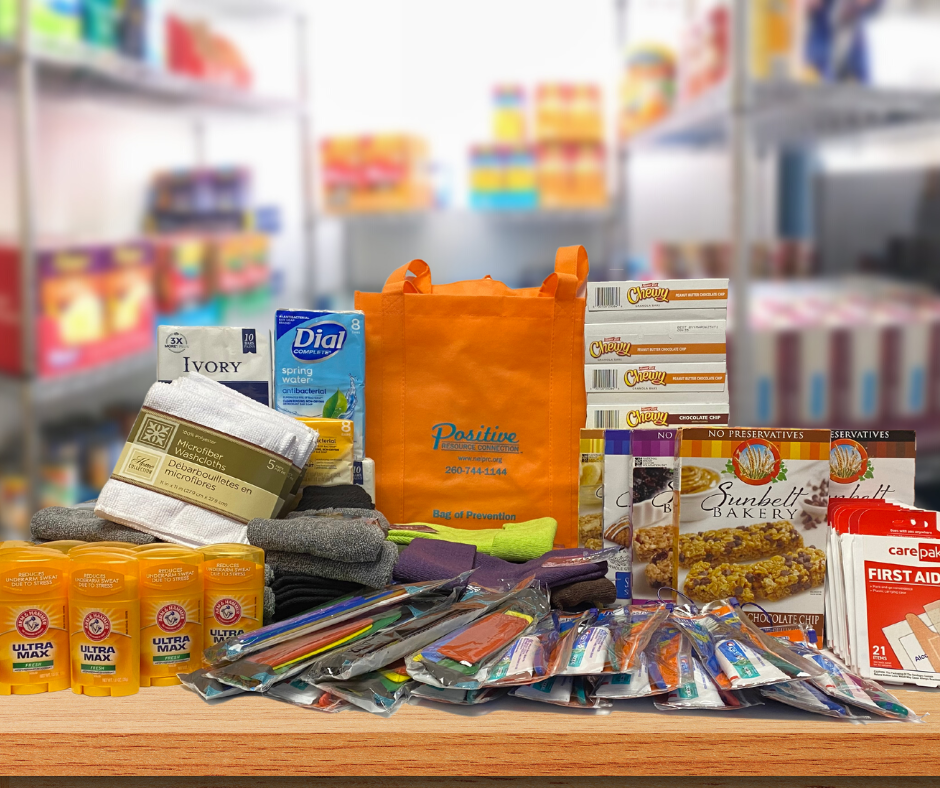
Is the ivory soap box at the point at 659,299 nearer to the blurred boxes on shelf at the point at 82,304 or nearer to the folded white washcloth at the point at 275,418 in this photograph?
the folded white washcloth at the point at 275,418

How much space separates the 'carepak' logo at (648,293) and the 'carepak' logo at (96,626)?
0.66 meters

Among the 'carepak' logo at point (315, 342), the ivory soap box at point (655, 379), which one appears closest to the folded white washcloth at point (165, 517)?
the 'carepak' logo at point (315, 342)

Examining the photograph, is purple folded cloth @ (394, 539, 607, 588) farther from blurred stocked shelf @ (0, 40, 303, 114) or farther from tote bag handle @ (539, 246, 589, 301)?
blurred stocked shelf @ (0, 40, 303, 114)

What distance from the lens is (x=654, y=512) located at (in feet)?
3.29

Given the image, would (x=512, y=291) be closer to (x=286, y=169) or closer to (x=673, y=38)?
(x=673, y=38)

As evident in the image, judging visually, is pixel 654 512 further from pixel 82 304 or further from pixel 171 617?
pixel 82 304

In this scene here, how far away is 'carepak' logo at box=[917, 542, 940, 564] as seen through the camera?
88cm

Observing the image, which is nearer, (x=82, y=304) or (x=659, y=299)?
(x=659, y=299)

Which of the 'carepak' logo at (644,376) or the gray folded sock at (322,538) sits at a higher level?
the 'carepak' logo at (644,376)

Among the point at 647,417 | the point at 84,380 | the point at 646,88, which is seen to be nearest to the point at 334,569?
the point at 647,417

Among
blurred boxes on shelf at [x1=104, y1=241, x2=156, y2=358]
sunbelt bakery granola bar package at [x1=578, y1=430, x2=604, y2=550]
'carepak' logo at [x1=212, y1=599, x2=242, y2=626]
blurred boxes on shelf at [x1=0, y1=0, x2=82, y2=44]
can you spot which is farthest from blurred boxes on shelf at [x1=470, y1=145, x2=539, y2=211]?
'carepak' logo at [x1=212, y1=599, x2=242, y2=626]

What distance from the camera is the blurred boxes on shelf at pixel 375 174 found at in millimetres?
3695

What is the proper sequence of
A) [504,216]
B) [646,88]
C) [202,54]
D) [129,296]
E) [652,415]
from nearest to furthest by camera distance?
[652,415] < [129,296] < [202,54] < [646,88] < [504,216]

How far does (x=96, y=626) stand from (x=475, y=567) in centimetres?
38
